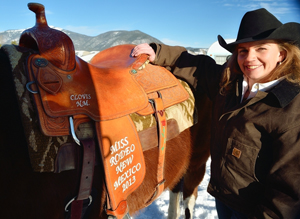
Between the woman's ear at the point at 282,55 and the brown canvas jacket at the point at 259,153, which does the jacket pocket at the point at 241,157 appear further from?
the woman's ear at the point at 282,55

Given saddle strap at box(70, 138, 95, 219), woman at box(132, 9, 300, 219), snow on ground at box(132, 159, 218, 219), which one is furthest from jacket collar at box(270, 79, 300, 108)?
snow on ground at box(132, 159, 218, 219)

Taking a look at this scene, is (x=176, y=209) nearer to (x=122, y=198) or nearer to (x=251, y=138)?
(x=122, y=198)

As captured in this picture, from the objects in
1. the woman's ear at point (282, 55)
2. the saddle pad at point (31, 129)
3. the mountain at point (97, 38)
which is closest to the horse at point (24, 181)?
the saddle pad at point (31, 129)

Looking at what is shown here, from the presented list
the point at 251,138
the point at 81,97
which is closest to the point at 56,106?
the point at 81,97

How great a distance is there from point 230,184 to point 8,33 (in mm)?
36595

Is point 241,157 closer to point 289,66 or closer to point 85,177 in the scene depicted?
point 289,66

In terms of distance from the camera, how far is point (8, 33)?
2864cm

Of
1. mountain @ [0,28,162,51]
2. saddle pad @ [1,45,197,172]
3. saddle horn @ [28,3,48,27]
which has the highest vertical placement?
mountain @ [0,28,162,51]

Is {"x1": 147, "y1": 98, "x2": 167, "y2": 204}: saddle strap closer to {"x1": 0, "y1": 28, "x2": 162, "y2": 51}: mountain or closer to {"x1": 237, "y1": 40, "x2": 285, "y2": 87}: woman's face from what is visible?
{"x1": 237, "y1": 40, "x2": 285, "y2": 87}: woman's face

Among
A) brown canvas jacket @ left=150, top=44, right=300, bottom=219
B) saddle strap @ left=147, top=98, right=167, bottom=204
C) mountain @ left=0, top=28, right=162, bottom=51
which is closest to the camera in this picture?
brown canvas jacket @ left=150, top=44, right=300, bottom=219

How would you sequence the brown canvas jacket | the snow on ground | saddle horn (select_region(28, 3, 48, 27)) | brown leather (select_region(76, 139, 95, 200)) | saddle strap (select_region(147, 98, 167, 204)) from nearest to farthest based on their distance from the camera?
the brown canvas jacket < brown leather (select_region(76, 139, 95, 200)) < saddle horn (select_region(28, 3, 48, 27)) < saddle strap (select_region(147, 98, 167, 204)) < the snow on ground

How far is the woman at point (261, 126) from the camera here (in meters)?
0.77

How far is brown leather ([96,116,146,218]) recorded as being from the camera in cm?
92

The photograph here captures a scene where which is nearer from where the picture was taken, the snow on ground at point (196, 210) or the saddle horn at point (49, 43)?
the saddle horn at point (49, 43)
